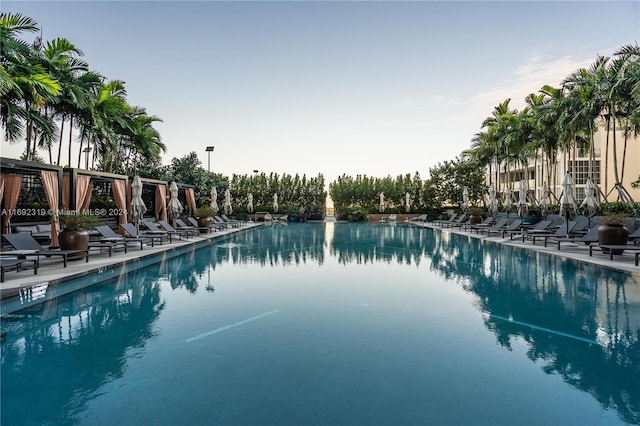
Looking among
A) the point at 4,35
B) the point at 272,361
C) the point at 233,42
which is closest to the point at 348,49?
the point at 233,42

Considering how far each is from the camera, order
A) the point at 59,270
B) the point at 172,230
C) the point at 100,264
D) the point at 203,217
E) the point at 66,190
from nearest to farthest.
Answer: the point at 59,270, the point at 100,264, the point at 66,190, the point at 172,230, the point at 203,217

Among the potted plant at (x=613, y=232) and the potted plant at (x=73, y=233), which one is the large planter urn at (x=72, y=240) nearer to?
the potted plant at (x=73, y=233)

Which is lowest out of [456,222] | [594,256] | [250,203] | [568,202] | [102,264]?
[594,256]

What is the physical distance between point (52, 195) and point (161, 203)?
285 inches

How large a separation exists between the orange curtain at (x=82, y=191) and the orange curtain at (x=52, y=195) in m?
1.27

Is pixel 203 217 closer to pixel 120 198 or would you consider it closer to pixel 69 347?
pixel 120 198

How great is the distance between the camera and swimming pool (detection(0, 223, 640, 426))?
291 centimetres

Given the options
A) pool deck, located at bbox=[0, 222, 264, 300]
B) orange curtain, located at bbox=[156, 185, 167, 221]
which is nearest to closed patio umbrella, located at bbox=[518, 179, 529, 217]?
pool deck, located at bbox=[0, 222, 264, 300]

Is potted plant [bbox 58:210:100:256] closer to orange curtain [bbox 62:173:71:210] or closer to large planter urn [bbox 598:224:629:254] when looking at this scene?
orange curtain [bbox 62:173:71:210]

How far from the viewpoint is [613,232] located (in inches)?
407

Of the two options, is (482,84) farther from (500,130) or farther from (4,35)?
(4,35)

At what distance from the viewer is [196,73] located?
70.1 ft

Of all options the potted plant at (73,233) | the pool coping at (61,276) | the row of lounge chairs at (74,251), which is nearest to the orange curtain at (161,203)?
the row of lounge chairs at (74,251)

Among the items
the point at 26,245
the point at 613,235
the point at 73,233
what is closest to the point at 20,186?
the point at 73,233
